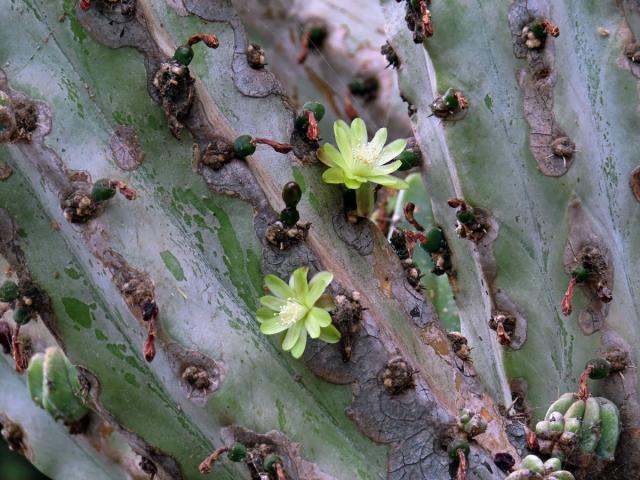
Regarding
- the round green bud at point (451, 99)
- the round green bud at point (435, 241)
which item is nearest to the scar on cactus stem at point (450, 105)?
the round green bud at point (451, 99)

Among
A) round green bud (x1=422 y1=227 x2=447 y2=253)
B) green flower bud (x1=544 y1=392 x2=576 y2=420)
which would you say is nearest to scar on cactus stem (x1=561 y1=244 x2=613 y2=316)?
green flower bud (x1=544 y1=392 x2=576 y2=420)

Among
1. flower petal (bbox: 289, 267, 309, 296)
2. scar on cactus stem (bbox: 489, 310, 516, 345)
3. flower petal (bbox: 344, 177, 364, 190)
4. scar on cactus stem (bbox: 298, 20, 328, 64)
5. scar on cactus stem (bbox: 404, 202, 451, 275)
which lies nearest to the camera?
flower petal (bbox: 289, 267, 309, 296)

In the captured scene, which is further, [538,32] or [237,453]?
[538,32]

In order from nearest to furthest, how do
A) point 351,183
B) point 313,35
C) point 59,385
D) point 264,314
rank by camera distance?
point 59,385 → point 264,314 → point 351,183 → point 313,35

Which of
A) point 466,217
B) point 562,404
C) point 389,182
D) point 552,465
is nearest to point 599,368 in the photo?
point 562,404

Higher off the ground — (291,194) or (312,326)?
(291,194)

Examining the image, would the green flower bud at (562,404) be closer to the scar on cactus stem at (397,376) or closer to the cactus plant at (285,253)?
the cactus plant at (285,253)

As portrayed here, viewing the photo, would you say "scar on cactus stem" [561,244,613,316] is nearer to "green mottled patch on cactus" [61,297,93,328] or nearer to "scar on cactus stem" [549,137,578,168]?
"scar on cactus stem" [549,137,578,168]

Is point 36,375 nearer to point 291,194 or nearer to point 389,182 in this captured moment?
point 291,194
